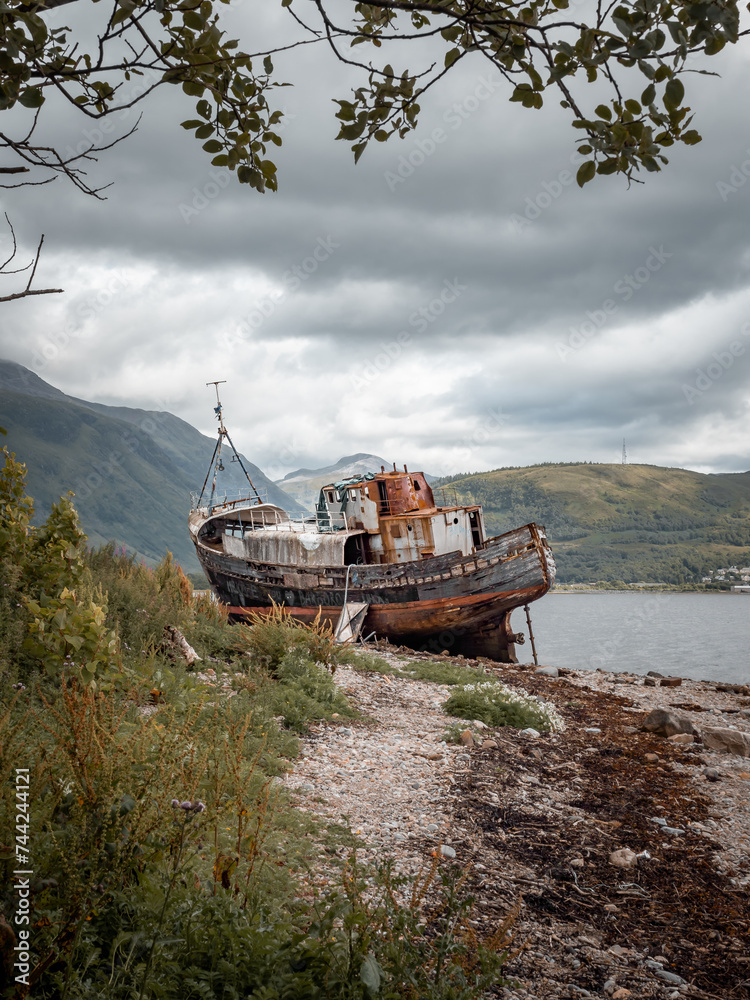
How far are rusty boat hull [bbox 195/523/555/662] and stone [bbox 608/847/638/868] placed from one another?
14.2m

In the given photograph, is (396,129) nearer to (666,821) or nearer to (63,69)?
(63,69)

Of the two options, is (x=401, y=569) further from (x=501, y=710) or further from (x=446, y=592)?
(x=501, y=710)

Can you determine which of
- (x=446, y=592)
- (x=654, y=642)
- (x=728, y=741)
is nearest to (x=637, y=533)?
(x=654, y=642)

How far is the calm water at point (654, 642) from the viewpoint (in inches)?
1024

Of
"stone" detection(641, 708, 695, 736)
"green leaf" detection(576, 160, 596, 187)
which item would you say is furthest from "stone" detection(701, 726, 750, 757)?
"green leaf" detection(576, 160, 596, 187)

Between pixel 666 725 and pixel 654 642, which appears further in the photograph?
pixel 654 642

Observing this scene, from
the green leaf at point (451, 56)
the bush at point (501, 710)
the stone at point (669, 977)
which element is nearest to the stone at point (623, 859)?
the stone at point (669, 977)

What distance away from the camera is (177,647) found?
8.98 m

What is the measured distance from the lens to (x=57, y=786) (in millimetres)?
2975

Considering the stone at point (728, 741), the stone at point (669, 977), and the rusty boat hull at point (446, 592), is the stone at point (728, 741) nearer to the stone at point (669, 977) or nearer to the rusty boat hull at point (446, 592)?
the stone at point (669, 977)

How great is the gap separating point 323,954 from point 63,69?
3776 millimetres

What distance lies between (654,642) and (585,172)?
125ft

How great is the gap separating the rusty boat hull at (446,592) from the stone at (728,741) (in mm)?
10558

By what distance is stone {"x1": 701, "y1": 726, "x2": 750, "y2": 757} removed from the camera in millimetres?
8305
